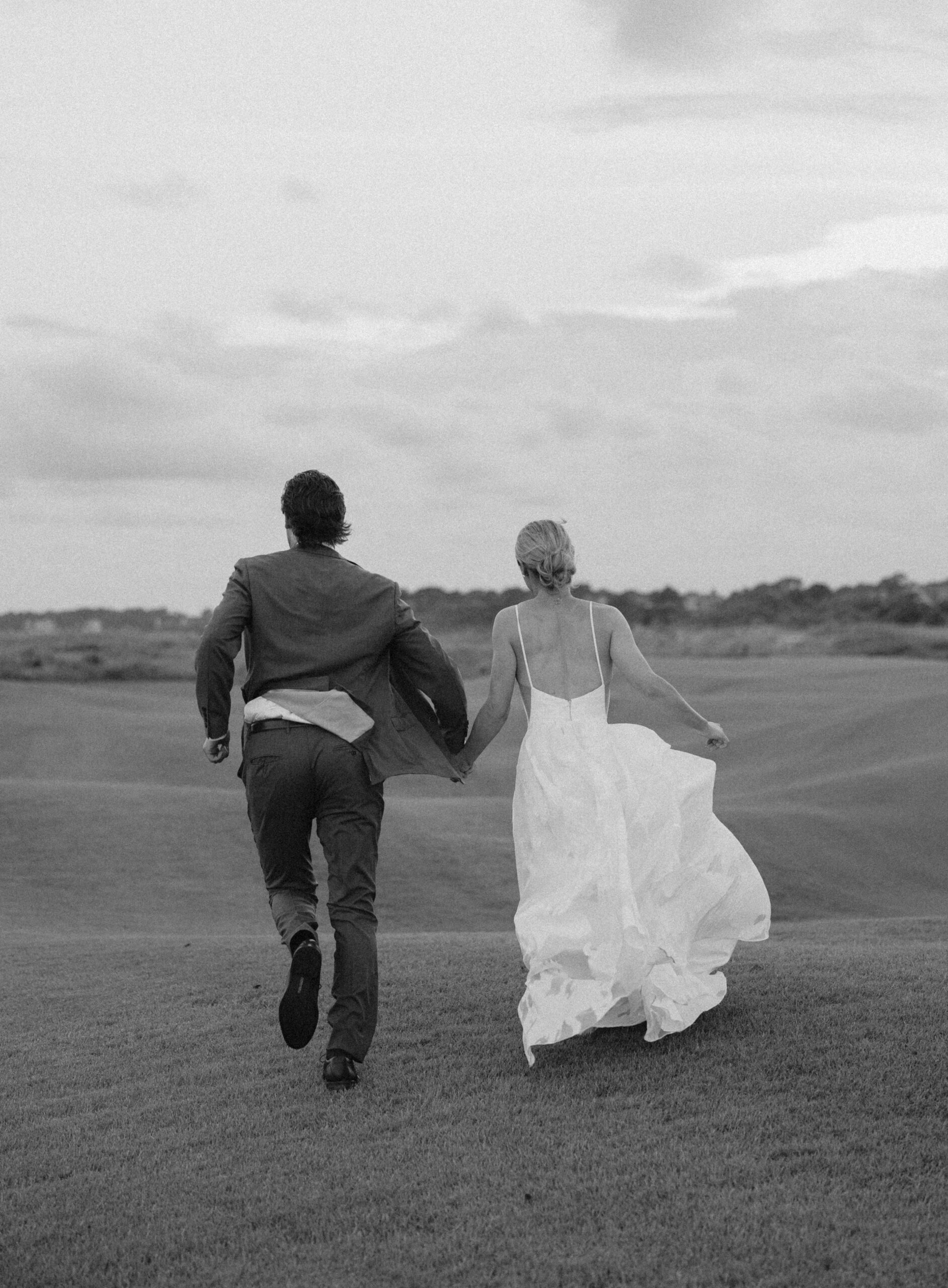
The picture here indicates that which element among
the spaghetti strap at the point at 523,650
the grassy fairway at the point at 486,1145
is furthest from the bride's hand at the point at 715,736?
the grassy fairway at the point at 486,1145

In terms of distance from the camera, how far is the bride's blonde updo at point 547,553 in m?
7.29

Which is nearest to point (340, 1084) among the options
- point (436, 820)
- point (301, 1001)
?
point (301, 1001)

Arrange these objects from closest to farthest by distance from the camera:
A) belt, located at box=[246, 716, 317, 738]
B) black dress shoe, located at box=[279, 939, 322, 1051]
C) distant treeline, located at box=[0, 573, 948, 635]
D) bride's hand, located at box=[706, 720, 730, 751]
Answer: black dress shoe, located at box=[279, 939, 322, 1051] < belt, located at box=[246, 716, 317, 738] < bride's hand, located at box=[706, 720, 730, 751] < distant treeline, located at box=[0, 573, 948, 635]

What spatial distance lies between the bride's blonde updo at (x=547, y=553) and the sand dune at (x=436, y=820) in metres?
11.0

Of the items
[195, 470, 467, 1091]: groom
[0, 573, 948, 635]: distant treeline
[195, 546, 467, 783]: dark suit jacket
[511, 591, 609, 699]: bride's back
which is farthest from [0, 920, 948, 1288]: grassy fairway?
[0, 573, 948, 635]: distant treeline

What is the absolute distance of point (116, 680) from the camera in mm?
52594

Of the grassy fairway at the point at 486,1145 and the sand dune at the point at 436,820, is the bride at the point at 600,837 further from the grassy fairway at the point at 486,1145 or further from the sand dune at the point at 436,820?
the sand dune at the point at 436,820

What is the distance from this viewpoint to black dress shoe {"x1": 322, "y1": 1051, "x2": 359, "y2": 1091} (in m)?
6.80

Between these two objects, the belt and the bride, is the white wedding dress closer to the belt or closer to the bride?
the bride

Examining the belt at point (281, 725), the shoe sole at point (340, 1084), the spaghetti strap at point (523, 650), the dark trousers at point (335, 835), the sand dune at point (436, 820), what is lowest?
the sand dune at point (436, 820)

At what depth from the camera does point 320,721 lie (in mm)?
6902

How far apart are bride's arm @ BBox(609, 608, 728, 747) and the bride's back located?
8 centimetres

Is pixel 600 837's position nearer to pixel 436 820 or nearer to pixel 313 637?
pixel 313 637

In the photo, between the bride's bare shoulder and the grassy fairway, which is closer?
the grassy fairway
